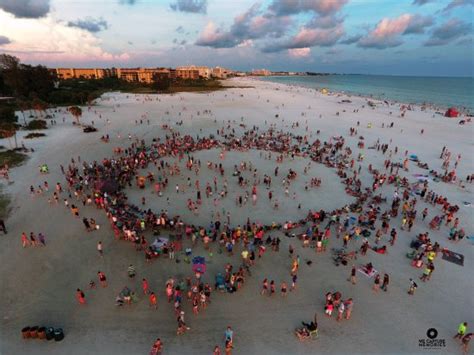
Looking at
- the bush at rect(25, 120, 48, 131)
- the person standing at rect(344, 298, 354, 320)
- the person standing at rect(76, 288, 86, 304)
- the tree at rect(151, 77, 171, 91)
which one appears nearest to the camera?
the person standing at rect(344, 298, 354, 320)

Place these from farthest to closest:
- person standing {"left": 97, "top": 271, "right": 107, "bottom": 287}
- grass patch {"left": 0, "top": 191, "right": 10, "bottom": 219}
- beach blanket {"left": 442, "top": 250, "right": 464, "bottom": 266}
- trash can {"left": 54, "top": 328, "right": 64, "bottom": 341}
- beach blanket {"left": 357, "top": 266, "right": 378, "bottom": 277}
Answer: grass patch {"left": 0, "top": 191, "right": 10, "bottom": 219}, beach blanket {"left": 442, "top": 250, "right": 464, "bottom": 266}, beach blanket {"left": 357, "top": 266, "right": 378, "bottom": 277}, person standing {"left": 97, "top": 271, "right": 107, "bottom": 287}, trash can {"left": 54, "top": 328, "right": 64, "bottom": 341}

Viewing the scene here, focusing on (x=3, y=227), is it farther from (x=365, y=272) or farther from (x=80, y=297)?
(x=365, y=272)

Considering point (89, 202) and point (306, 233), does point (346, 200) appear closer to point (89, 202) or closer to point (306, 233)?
point (306, 233)

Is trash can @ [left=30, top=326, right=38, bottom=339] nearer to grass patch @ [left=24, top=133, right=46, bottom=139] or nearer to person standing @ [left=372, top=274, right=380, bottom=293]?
person standing @ [left=372, top=274, right=380, bottom=293]

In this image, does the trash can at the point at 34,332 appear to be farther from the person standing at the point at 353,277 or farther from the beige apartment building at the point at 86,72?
the beige apartment building at the point at 86,72

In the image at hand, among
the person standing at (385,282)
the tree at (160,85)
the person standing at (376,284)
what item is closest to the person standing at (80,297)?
the person standing at (376,284)

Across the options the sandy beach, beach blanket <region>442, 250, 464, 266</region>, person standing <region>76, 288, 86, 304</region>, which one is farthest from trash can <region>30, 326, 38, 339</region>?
beach blanket <region>442, 250, 464, 266</region>

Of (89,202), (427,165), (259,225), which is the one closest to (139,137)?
(89,202)
